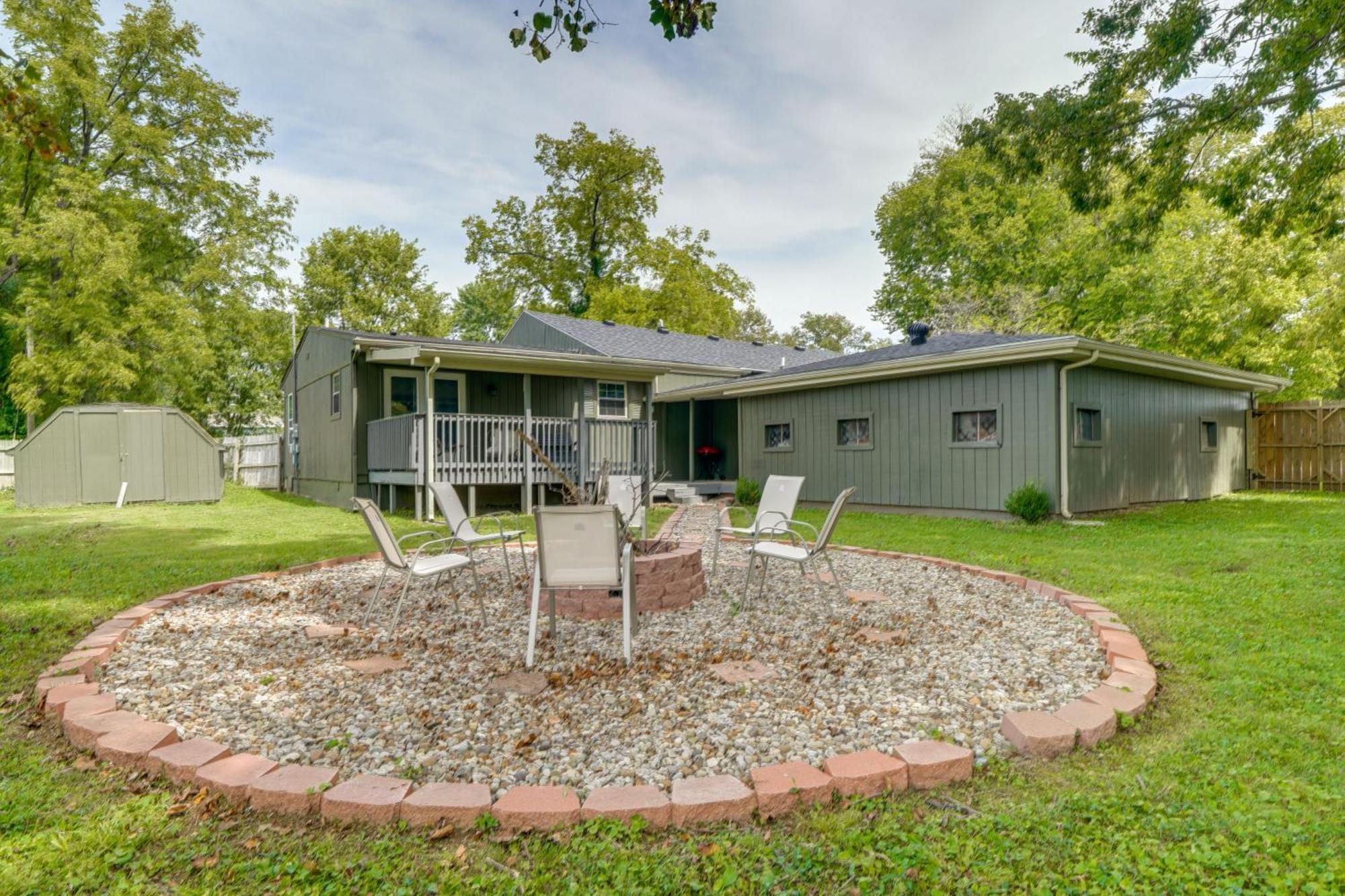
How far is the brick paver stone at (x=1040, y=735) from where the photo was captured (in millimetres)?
2320

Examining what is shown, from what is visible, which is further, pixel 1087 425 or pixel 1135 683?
pixel 1087 425

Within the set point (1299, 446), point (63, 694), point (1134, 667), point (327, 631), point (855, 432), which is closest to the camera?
point (63, 694)

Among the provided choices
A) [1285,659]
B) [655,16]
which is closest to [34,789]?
[655,16]

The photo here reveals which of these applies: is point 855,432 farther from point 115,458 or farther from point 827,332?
point 827,332

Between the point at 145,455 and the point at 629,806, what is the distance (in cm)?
1389

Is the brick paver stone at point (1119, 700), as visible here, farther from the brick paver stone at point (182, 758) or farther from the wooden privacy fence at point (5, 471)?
the wooden privacy fence at point (5, 471)

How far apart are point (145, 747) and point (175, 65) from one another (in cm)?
2198

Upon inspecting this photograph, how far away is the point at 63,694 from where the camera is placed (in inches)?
109

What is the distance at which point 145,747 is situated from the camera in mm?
2275

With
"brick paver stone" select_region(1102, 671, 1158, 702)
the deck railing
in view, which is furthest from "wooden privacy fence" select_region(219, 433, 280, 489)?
"brick paver stone" select_region(1102, 671, 1158, 702)

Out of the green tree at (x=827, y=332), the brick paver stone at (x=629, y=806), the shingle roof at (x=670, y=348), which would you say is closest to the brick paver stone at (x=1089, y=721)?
the brick paver stone at (x=629, y=806)

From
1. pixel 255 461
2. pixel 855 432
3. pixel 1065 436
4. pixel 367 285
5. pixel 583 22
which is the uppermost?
pixel 367 285

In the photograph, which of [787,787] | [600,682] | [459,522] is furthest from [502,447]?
[787,787]

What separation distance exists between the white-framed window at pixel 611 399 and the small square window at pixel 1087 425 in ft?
25.5
